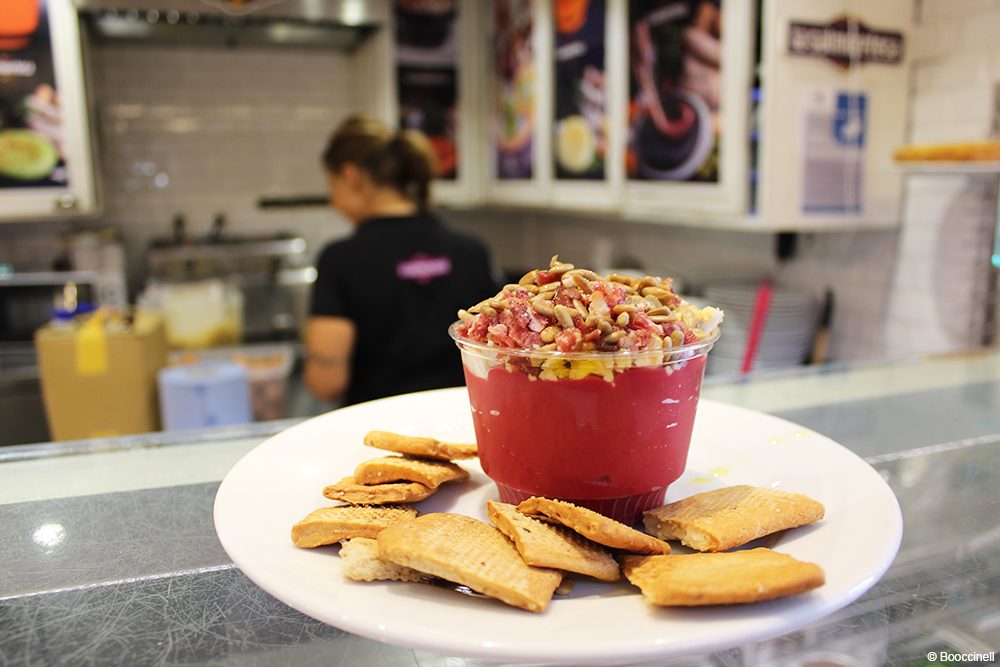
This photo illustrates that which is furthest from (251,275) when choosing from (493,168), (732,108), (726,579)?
(726,579)

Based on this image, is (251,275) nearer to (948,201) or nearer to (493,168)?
(493,168)

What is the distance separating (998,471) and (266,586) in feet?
3.08

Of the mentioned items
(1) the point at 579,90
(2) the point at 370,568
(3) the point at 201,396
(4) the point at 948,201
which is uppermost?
(1) the point at 579,90

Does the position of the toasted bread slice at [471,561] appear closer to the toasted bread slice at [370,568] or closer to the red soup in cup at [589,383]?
the toasted bread slice at [370,568]

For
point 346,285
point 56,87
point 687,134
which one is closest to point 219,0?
point 56,87

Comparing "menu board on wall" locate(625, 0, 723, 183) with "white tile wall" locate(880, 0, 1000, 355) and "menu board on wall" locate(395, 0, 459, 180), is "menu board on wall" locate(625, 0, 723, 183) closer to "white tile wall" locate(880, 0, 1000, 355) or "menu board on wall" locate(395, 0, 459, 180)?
"white tile wall" locate(880, 0, 1000, 355)

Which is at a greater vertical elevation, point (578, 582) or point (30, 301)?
point (578, 582)

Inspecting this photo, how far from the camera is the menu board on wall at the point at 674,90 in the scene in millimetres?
2383

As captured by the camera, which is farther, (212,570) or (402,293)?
(402,293)

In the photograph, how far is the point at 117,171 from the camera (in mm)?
3971

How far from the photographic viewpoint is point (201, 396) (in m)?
2.76

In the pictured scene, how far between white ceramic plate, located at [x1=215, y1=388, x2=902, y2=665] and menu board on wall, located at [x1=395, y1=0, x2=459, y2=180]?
2.97 meters

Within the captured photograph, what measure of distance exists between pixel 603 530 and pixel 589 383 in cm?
16

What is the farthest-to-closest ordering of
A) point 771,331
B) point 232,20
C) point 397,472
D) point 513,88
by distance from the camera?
point 513,88 < point 232,20 < point 771,331 < point 397,472
